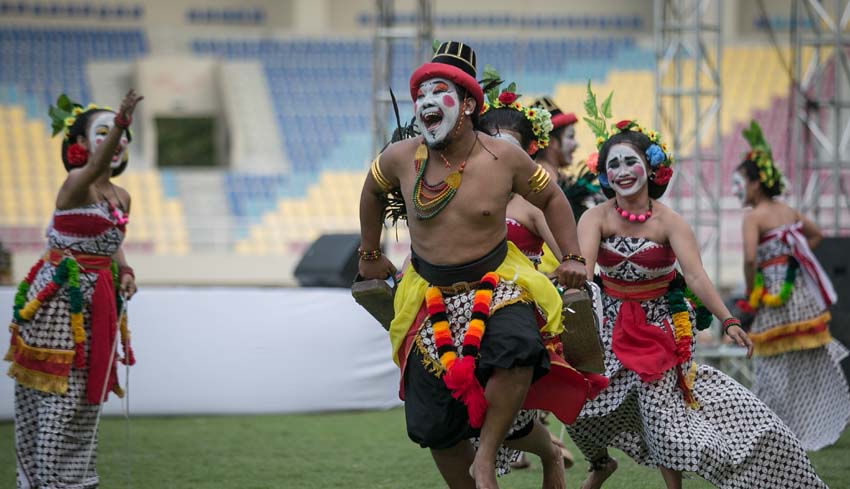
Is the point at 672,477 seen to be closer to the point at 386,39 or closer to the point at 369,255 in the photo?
the point at 369,255

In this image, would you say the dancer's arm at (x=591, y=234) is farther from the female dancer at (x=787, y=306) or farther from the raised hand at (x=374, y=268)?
the female dancer at (x=787, y=306)

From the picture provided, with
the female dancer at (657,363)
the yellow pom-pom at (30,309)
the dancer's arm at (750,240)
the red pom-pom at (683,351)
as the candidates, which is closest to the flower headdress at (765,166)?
the dancer's arm at (750,240)

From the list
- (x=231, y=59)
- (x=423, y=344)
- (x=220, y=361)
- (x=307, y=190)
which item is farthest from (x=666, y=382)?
(x=231, y=59)

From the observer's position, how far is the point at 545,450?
5324 mm

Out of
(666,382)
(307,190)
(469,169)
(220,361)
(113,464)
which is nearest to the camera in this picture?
(469,169)

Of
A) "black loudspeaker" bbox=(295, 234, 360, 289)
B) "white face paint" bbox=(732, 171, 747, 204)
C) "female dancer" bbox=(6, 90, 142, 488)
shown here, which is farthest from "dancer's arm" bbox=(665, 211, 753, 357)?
"black loudspeaker" bbox=(295, 234, 360, 289)

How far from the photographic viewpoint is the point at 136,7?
2673 centimetres

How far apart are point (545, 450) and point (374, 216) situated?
4.24 ft

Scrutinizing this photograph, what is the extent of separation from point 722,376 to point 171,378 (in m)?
5.47

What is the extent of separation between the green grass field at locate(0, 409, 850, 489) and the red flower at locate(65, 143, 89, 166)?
72.0 inches

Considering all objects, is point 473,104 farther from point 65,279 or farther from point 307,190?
point 307,190

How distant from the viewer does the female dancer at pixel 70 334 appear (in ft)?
19.8

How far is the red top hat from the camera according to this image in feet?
15.3

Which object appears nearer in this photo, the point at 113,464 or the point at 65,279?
the point at 65,279
